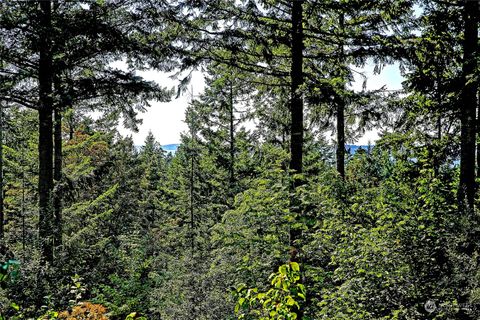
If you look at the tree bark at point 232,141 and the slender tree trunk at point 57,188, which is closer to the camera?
the slender tree trunk at point 57,188

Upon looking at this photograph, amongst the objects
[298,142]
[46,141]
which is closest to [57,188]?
[46,141]

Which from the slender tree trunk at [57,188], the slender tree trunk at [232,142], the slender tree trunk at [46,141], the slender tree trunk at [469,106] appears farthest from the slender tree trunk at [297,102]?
the slender tree trunk at [232,142]

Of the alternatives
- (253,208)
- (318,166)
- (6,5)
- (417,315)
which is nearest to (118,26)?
(6,5)

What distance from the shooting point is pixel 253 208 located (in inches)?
244

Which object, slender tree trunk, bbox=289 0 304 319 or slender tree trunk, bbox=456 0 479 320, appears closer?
slender tree trunk, bbox=456 0 479 320

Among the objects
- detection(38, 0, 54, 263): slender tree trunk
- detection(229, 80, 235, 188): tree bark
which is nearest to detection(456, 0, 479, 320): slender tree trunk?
detection(38, 0, 54, 263): slender tree trunk

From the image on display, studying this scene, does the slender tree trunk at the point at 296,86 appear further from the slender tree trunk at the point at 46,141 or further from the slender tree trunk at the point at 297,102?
the slender tree trunk at the point at 46,141

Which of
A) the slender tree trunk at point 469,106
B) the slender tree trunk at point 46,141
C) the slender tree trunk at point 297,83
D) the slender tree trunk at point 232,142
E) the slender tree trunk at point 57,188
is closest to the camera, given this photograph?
the slender tree trunk at point 469,106

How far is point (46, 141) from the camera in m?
8.95

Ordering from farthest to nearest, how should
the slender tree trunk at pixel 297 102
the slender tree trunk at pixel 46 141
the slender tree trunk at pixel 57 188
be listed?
1. the slender tree trunk at pixel 57 188
2. the slender tree trunk at pixel 46 141
3. the slender tree trunk at pixel 297 102

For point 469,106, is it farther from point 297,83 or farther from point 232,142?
point 232,142

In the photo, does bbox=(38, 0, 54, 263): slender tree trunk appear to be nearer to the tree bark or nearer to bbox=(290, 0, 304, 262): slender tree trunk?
bbox=(290, 0, 304, 262): slender tree trunk

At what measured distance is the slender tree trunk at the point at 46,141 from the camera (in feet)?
27.2

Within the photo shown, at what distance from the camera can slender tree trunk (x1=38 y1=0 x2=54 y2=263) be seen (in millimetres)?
8293
